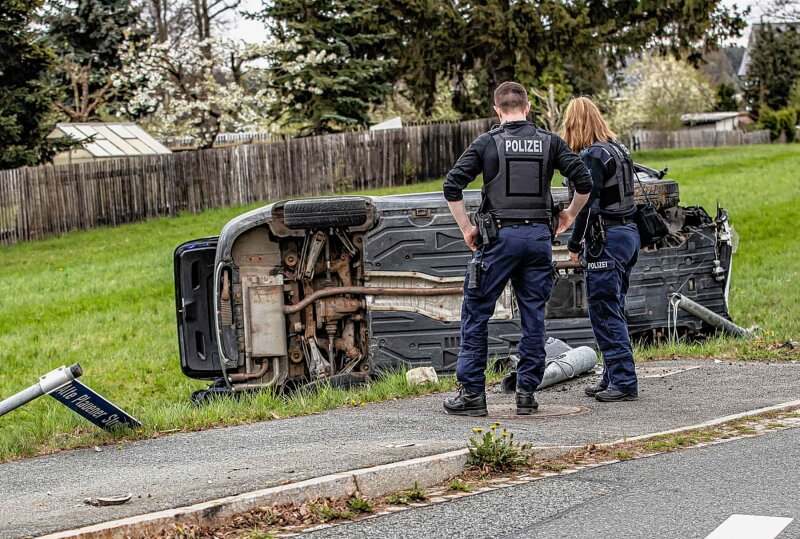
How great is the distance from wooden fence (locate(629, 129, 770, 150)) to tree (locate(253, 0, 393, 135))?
111 feet

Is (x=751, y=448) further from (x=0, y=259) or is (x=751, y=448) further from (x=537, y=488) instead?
(x=0, y=259)

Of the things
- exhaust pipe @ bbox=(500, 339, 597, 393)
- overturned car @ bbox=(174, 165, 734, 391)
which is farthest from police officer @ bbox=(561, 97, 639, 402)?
overturned car @ bbox=(174, 165, 734, 391)

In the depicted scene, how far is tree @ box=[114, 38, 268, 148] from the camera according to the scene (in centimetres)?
4069

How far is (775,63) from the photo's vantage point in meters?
80.2

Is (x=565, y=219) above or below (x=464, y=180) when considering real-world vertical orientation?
below

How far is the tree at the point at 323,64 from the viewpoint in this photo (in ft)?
131

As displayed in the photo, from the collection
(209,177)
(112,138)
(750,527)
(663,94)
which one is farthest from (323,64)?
(663,94)

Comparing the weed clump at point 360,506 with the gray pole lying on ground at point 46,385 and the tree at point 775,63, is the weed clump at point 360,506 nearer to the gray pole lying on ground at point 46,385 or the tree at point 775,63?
the gray pole lying on ground at point 46,385

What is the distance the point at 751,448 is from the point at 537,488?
1.44 meters

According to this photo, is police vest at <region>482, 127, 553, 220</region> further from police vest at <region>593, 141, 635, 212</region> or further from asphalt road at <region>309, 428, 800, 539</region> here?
asphalt road at <region>309, 428, 800, 539</region>

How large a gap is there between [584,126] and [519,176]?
916 millimetres

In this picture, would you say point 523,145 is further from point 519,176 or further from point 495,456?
point 495,456

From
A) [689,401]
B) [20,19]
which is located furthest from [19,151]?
[689,401]

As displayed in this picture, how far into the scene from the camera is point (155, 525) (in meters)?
5.12
